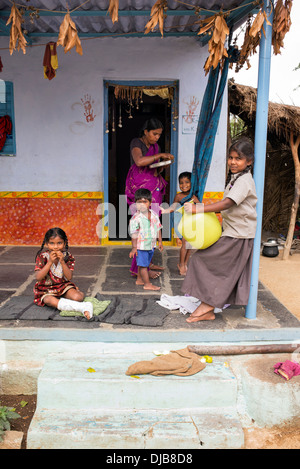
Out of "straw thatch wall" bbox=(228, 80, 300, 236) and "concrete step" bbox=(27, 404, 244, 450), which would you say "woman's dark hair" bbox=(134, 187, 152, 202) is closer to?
"concrete step" bbox=(27, 404, 244, 450)

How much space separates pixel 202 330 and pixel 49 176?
3628 mm

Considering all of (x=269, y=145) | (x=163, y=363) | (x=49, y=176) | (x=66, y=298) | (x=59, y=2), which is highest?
(x=59, y=2)

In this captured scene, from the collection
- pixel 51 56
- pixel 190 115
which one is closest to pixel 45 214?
pixel 51 56

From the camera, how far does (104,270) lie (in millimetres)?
4844

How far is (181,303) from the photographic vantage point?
3725 millimetres

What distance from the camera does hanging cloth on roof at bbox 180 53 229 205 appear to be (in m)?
4.29

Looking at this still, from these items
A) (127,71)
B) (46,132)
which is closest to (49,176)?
(46,132)

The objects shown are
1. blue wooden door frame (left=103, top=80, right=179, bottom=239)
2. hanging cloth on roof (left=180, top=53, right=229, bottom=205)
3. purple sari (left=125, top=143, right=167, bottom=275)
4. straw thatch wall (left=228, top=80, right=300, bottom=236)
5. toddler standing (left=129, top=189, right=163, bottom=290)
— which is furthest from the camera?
straw thatch wall (left=228, top=80, right=300, bottom=236)

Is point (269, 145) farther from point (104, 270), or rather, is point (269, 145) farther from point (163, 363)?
point (163, 363)

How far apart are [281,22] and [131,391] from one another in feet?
9.46

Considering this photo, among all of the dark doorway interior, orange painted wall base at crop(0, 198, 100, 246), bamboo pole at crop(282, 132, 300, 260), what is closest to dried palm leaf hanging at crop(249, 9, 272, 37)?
orange painted wall base at crop(0, 198, 100, 246)

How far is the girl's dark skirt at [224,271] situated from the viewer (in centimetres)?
331

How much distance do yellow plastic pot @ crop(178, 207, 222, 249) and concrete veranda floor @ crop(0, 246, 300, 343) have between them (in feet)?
2.22

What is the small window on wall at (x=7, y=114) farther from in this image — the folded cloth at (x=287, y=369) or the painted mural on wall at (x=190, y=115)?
the folded cloth at (x=287, y=369)
